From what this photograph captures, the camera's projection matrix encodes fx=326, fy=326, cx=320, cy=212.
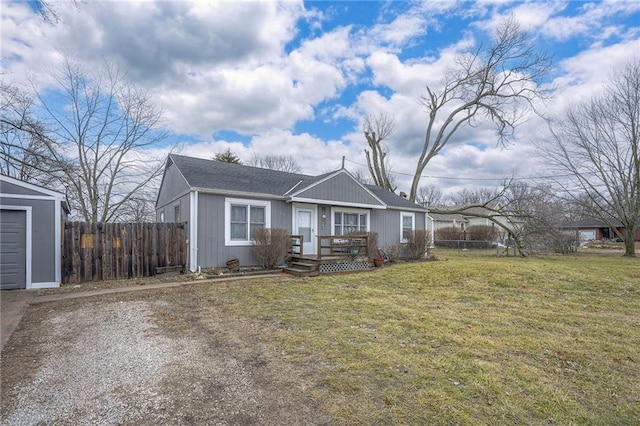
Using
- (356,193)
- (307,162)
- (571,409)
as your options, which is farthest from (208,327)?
(307,162)

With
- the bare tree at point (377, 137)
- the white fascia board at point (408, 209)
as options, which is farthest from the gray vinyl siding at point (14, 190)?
the bare tree at point (377, 137)

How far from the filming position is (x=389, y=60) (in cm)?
1550

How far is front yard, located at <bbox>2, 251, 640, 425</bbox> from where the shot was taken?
2.74m

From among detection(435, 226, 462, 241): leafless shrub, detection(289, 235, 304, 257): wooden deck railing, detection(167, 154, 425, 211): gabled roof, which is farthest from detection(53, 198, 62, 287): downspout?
detection(435, 226, 462, 241): leafless shrub

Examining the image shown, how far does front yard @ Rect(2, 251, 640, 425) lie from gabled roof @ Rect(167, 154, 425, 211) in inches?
188

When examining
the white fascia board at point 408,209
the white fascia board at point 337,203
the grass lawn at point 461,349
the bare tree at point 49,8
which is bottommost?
the grass lawn at point 461,349

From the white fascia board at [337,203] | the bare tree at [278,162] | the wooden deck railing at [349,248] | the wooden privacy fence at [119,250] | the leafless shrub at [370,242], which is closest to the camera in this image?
the wooden privacy fence at [119,250]

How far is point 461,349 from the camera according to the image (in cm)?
412

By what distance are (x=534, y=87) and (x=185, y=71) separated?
23364 mm

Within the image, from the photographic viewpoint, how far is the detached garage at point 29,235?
8.15 meters

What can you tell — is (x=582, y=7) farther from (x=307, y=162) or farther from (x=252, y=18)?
(x=307, y=162)

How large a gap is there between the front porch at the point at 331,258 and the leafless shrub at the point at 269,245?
56 cm

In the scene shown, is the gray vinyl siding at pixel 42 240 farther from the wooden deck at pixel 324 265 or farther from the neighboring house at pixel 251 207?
the wooden deck at pixel 324 265

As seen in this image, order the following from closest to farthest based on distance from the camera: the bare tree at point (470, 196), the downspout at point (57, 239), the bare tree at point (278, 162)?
the downspout at point (57, 239)
the bare tree at point (278, 162)
the bare tree at point (470, 196)
